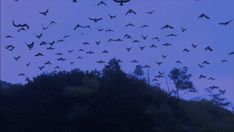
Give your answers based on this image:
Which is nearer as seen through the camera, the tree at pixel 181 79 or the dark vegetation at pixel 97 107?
the dark vegetation at pixel 97 107

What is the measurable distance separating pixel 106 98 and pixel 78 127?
3.59 m

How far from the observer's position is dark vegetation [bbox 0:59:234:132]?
152ft

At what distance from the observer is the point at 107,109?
47094mm

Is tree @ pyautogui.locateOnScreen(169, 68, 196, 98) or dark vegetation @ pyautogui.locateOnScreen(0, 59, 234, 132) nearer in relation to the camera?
dark vegetation @ pyautogui.locateOnScreen(0, 59, 234, 132)

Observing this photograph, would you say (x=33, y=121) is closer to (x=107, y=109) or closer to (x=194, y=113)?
(x=107, y=109)

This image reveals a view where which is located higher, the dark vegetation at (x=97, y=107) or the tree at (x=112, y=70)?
the tree at (x=112, y=70)

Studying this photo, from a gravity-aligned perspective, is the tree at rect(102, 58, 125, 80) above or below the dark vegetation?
above

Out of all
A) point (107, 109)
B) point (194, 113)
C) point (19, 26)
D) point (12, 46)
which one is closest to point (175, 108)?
point (194, 113)

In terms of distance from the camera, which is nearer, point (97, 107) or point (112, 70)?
point (97, 107)

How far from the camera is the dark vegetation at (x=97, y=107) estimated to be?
46.2 metres

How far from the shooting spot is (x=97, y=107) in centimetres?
4709

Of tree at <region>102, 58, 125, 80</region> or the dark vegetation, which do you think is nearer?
the dark vegetation

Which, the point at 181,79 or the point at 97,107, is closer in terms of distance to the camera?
the point at 97,107

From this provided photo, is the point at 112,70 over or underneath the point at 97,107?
over
